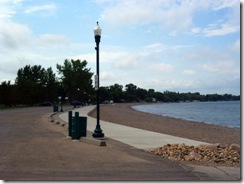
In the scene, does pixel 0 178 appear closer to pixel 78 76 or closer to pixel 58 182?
pixel 58 182

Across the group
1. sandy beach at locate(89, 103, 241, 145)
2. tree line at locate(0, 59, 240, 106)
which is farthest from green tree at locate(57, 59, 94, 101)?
sandy beach at locate(89, 103, 241, 145)

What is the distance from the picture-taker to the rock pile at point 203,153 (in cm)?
1173

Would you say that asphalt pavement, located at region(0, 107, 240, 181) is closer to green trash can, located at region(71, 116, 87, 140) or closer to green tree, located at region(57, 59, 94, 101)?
green trash can, located at region(71, 116, 87, 140)

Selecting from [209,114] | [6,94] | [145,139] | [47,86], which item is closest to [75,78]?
[47,86]

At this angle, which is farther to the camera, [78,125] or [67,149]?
[78,125]

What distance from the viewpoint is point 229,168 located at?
34.5 ft

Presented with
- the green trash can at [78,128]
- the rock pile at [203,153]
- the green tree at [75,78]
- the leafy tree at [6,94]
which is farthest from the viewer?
the green tree at [75,78]

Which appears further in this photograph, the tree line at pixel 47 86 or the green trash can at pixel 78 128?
the tree line at pixel 47 86

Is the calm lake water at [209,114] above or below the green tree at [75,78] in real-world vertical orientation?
below

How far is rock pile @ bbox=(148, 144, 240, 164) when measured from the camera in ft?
38.5

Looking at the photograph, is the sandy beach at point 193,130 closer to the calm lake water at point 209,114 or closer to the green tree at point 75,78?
the calm lake water at point 209,114

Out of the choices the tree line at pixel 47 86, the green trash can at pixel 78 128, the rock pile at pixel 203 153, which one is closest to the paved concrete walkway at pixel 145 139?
the green trash can at pixel 78 128

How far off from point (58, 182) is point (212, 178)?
3443mm

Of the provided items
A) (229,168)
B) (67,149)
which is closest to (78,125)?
(67,149)
